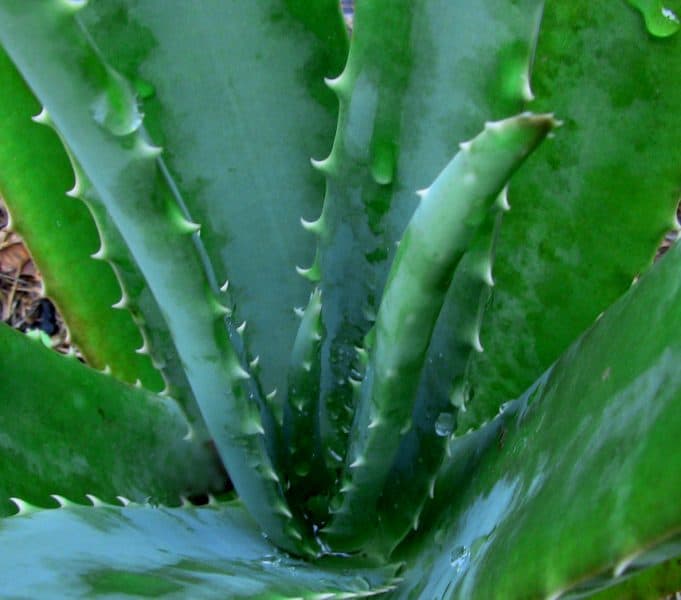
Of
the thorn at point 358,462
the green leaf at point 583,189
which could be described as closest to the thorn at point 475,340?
the thorn at point 358,462

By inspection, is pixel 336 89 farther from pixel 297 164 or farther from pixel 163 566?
pixel 163 566

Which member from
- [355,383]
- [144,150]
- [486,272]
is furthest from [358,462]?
[144,150]

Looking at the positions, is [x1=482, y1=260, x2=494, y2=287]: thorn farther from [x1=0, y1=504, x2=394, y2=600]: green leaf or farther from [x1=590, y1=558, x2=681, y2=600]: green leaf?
[x1=590, y1=558, x2=681, y2=600]: green leaf

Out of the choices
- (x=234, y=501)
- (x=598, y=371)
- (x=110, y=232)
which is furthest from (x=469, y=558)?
(x=110, y=232)

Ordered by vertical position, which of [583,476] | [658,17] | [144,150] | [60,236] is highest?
[60,236]

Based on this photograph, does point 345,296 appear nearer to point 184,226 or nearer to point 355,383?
point 355,383

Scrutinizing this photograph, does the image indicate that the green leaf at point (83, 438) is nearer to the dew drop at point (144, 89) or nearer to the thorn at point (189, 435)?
the thorn at point (189, 435)
